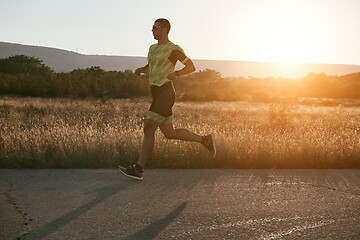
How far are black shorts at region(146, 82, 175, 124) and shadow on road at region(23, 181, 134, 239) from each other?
0.81 m

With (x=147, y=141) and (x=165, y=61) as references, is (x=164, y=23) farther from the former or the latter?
(x=147, y=141)

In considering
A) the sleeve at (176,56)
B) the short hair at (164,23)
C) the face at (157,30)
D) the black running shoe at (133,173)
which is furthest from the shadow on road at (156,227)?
the short hair at (164,23)

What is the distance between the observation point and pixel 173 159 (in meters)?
6.89

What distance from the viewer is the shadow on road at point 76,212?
3.68m

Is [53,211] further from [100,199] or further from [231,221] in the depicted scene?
[231,221]

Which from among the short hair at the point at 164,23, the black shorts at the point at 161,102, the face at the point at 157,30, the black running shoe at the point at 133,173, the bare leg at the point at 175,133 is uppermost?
the short hair at the point at 164,23

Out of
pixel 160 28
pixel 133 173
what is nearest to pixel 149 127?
pixel 133 173

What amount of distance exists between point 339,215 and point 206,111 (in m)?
18.6

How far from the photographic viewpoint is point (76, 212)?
4.26m

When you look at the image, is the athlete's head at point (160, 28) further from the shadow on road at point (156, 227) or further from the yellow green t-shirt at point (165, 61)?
the shadow on road at point (156, 227)

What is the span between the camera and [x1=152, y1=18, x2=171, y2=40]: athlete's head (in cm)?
561

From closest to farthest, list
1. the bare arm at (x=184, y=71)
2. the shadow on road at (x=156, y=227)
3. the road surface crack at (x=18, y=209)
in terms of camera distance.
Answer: the shadow on road at (x=156, y=227) < the road surface crack at (x=18, y=209) < the bare arm at (x=184, y=71)

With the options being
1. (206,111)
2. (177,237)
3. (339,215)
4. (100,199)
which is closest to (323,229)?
(339,215)

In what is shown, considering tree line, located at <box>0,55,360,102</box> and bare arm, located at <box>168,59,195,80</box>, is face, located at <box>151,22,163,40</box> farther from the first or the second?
tree line, located at <box>0,55,360,102</box>
